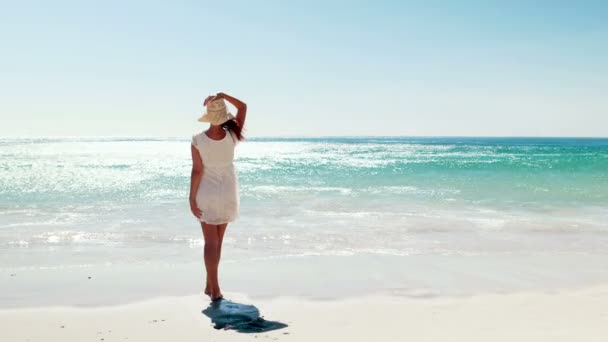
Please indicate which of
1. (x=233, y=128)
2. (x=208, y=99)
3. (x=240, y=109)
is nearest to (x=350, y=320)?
(x=233, y=128)

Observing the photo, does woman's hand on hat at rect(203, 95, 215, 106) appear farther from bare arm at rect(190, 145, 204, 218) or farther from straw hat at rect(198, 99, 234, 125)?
bare arm at rect(190, 145, 204, 218)

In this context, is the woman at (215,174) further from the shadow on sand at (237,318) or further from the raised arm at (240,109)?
the shadow on sand at (237,318)

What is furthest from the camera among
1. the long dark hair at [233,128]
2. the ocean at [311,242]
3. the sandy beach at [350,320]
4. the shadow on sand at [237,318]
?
the ocean at [311,242]

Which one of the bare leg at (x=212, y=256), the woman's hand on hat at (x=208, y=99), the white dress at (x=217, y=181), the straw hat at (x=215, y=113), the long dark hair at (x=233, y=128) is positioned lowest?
the bare leg at (x=212, y=256)

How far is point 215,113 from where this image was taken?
15.0 ft

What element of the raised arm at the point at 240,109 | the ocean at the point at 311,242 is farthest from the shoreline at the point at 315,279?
the raised arm at the point at 240,109

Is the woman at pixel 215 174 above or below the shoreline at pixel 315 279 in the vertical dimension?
above

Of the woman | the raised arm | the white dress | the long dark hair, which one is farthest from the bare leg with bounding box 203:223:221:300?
the raised arm

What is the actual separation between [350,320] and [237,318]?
0.90 m

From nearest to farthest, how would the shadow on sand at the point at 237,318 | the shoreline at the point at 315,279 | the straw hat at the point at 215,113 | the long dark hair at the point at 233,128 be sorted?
the shadow on sand at the point at 237,318, the straw hat at the point at 215,113, the long dark hair at the point at 233,128, the shoreline at the point at 315,279

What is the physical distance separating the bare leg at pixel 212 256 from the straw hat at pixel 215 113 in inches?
37.4

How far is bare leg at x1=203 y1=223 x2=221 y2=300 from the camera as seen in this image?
4.78 m

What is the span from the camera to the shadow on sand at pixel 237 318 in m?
4.02

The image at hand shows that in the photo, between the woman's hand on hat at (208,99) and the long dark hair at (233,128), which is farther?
the long dark hair at (233,128)
